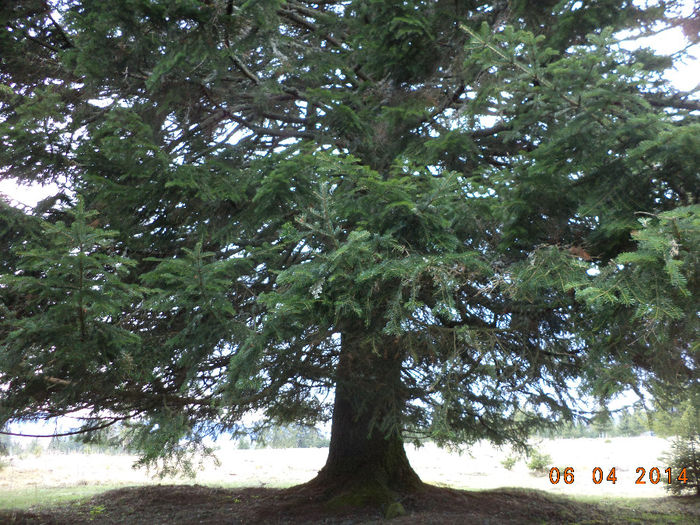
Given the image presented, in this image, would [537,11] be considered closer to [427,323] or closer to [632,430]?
[427,323]

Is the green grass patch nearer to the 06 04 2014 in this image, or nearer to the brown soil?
the brown soil

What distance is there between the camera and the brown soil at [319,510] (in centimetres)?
693

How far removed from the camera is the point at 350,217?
4.94 meters

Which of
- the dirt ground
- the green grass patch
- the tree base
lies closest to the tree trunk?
the tree base

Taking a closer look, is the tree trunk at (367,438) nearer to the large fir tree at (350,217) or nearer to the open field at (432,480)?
the large fir tree at (350,217)

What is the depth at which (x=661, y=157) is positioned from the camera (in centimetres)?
331

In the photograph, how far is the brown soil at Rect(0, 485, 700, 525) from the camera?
693 cm

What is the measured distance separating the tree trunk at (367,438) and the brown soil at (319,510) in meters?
0.32

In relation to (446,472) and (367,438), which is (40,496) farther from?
(446,472)

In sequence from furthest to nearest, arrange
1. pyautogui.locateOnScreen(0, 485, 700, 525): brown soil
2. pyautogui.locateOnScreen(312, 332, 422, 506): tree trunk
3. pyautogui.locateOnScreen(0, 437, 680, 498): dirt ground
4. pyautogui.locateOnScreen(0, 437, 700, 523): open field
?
pyautogui.locateOnScreen(0, 437, 680, 498): dirt ground < pyautogui.locateOnScreen(0, 437, 700, 523): open field < pyautogui.locateOnScreen(0, 485, 700, 525): brown soil < pyautogui.locateOnScreen(312, 332, 422, 506): tree trunk

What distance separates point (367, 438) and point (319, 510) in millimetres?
1306

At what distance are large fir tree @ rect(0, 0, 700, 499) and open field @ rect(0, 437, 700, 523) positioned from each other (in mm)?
2621

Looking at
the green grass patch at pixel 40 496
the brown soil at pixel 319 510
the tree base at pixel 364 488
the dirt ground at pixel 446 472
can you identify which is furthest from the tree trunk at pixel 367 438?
the green grass patch at pixel 40 496

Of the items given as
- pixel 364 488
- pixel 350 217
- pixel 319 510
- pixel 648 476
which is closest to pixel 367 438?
pixel 364 488
